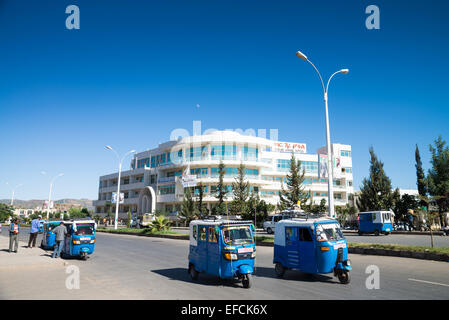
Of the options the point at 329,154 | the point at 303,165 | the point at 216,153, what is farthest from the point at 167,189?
the point at 329,154

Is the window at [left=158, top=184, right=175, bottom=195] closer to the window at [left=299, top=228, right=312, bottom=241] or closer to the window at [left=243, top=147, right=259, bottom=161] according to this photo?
the window at [left=243, top=147, right=259, bottom=161]

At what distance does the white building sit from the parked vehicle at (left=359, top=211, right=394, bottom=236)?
64.9 feet

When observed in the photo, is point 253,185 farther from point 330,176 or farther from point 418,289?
point 418,289

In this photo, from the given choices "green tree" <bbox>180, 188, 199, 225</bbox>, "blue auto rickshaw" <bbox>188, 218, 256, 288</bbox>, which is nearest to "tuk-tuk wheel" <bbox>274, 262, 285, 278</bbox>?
"blue auto rickshaw" <bbox>188, 218, 256, 288</bbox>

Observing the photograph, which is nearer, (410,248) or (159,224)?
(410,248)

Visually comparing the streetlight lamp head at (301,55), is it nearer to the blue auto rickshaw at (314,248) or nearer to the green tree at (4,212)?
the blue auto rickshaw at (314,248)

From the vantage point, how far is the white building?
Result: 53625 millimetres

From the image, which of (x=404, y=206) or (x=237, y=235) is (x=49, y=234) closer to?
(x=237, y=235)

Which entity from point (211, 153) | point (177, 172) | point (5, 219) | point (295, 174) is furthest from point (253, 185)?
point (5, 219)

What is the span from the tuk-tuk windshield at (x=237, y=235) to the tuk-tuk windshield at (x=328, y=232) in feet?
6.71

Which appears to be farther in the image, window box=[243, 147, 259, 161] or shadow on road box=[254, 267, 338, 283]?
window box=[243, 147, 259, 161]

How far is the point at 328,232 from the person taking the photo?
9.27 m

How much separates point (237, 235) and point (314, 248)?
235cm
